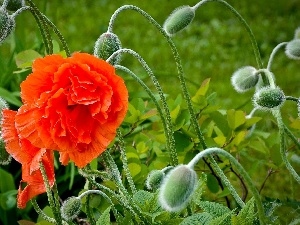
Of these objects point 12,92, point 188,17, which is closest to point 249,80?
point 188,17

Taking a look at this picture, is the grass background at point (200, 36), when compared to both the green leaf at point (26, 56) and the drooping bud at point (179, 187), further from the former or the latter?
the drooping bud at point (179, 187)

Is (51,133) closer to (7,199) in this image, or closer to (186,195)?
(186,195)

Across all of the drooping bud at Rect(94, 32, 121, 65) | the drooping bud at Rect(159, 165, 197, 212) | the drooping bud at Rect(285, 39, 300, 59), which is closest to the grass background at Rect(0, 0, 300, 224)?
the drooping bud at Rect(285, 39, 300, 59)

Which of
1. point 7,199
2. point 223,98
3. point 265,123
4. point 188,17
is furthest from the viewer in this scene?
point 223,98

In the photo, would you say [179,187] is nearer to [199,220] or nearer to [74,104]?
[199,220]

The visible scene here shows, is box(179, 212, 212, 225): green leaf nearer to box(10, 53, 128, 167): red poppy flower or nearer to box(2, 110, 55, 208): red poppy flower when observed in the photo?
box(10, 53, 128, 167): red poppy flower
